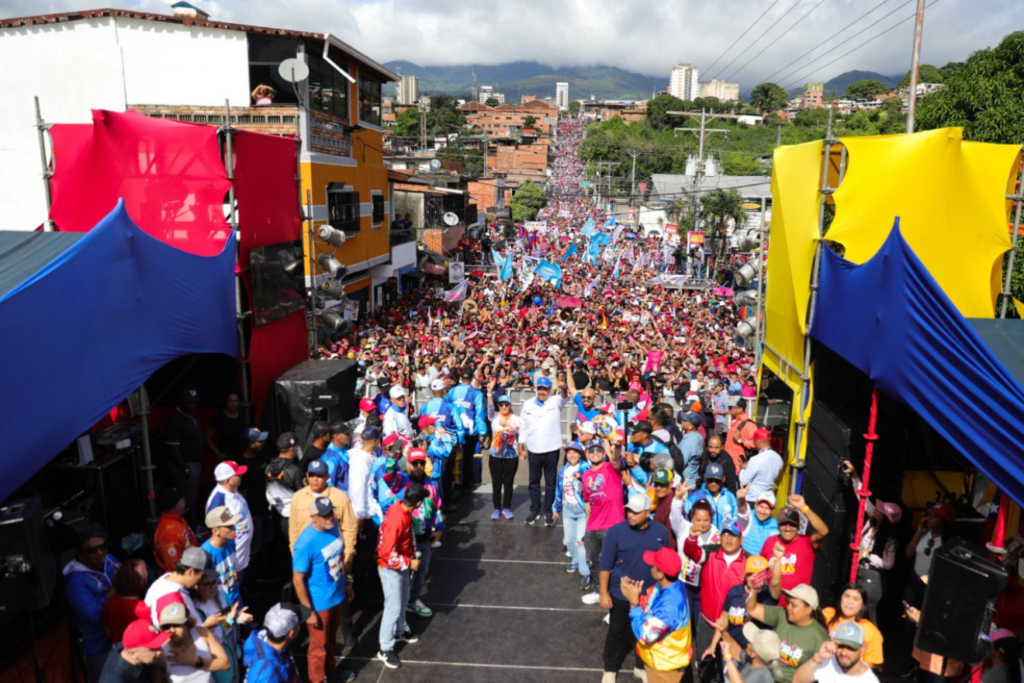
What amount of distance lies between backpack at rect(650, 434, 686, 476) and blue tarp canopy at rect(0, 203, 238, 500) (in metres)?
4.73

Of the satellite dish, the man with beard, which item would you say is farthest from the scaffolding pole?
the satellite dish

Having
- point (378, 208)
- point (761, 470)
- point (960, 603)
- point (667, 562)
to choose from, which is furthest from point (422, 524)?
point (378, 208)

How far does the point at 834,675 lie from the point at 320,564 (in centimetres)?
350

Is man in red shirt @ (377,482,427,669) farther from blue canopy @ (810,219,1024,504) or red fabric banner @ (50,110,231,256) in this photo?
red fabric banner @ (50,110,231,256)

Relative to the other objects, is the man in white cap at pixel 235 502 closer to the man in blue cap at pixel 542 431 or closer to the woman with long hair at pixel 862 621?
the man in blue cap at pixel 542 431

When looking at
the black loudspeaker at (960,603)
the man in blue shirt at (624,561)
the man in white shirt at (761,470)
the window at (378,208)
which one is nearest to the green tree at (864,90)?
the window at (378,208)

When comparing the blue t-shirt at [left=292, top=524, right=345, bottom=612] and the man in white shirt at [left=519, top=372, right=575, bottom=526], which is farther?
the man in white shirt at [left=519, top=372, right=575, bottom=526]

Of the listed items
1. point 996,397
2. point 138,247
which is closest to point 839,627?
point 996,397

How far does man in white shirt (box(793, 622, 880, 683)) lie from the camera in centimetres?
395

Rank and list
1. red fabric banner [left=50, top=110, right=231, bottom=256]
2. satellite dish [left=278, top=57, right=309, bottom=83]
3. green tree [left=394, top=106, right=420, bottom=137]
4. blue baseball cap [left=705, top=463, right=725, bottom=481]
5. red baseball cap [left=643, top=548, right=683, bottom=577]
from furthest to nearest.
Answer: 1. green tree [left=394, top=106, right=420, bottom=137]
2. satellite dish [left=278, top=57, right=309, bottom=83]
3. red fabric banner [left=50, top=110, right=231, bottom=256]
4. blue baseball cap [left=705, top=463, right=725, bottom=481]
5. red baseball cap [left=643, top=548, right=683, bottom=577]

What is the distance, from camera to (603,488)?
6461mm

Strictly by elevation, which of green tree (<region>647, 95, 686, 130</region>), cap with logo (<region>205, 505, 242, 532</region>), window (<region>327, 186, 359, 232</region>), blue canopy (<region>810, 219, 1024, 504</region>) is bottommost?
cap with logo (<region>205, 505, 242, 532</region>)

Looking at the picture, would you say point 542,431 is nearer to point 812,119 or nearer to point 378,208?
point 378,208

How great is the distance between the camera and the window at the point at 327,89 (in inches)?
736
